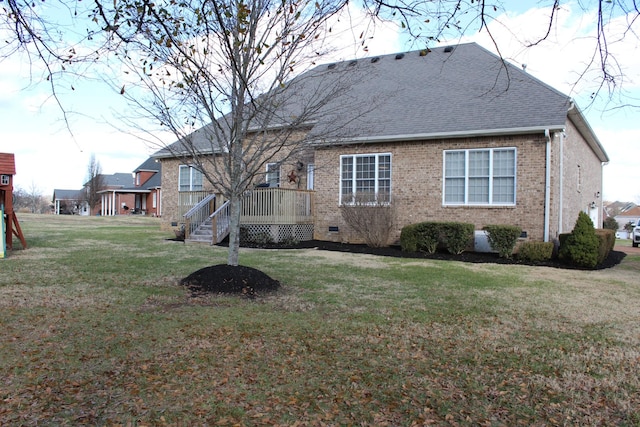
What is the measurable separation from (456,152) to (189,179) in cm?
1246

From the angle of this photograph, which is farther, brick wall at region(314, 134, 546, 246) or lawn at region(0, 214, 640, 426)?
brick wall at region(314, 134, 546, 246)

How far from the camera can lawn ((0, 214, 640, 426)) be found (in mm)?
3578

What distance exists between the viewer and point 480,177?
1441 cm

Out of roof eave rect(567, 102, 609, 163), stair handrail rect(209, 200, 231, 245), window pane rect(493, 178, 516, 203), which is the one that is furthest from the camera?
stair handrail rect(209, 200, 231, 245)

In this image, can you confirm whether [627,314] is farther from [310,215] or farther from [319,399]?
[310,215]

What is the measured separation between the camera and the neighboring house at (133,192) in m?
49.1

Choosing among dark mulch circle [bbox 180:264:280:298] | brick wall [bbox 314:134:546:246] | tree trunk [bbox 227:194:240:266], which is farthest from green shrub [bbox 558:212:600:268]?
tree trunk [bbox 227:194:240:266]

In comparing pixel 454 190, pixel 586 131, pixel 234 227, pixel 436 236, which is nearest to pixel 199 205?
pixel 436 236

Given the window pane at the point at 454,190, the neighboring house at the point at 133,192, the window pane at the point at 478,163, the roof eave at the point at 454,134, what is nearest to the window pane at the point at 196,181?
the roof eave at the point at 454,134

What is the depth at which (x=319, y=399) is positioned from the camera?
378cm

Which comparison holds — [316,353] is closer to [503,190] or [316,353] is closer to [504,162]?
[503,190]

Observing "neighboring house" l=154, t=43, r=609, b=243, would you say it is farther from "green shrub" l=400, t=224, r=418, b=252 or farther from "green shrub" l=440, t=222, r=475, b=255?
"green shrub" l=400, t=224, r=418, b=252

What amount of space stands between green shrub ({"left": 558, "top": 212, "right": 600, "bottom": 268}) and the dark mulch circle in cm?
826

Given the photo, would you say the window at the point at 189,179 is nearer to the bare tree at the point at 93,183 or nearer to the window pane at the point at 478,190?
the window pane at the point at 478,190
